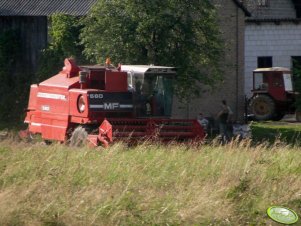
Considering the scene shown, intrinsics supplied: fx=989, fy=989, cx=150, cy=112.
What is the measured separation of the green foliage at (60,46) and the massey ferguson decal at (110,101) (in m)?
9.95

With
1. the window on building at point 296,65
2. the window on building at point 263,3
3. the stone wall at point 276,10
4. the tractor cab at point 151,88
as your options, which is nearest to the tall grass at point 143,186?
the tractor cab at point 151,88

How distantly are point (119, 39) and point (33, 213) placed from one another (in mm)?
18155

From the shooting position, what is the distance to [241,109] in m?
41.2

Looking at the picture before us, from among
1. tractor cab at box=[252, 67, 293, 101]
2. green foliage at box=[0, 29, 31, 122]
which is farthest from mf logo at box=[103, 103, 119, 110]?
tractor cab at box=[252, 67, 293, 101]

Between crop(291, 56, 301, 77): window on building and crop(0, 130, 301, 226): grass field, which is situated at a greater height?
crop(291, 56, 301, 77): window on building

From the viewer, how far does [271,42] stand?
47.3 meters

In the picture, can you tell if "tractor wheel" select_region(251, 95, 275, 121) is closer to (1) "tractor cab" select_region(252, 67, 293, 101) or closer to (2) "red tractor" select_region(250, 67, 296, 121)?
(2) "red tractor" select_region(250, 67, 296, 121)

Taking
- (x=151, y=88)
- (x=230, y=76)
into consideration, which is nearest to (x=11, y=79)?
(x=230, y=76)

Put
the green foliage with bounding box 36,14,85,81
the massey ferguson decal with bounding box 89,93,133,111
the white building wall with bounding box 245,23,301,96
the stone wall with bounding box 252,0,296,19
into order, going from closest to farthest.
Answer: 1. the massey ferguson decal with bounding box 89,93,133,111
2. the green foliage with bounding box 36,14,85,81
3. the white building wall with bounding box 245,23,301,96
4. the stone wall with bounding box 252,0,296,19

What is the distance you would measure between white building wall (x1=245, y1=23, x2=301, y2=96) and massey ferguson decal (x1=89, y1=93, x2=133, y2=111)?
839 inches

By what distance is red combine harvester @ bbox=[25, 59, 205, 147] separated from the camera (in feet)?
82.7

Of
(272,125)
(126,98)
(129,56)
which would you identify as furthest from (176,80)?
(272,125)

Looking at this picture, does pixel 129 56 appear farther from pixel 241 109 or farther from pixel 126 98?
pixel 241 109

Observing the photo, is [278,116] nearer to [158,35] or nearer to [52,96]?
[158,35]
